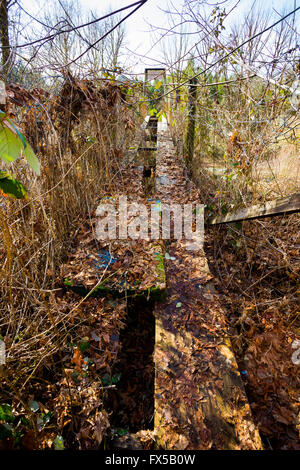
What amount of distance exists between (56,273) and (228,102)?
3562 mm

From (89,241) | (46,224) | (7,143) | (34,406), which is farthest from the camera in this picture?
(89,241)

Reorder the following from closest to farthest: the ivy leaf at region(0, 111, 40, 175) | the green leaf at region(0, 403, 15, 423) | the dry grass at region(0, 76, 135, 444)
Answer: the ivy leaf at region(0, 111, 40, 175), the green leaf at region(0, 403, 15, 423), the dry grass at region(0, 76, 135, 444)

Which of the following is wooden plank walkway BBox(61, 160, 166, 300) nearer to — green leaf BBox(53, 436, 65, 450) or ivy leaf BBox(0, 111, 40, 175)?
green leaf BBox(53, 436, 65, 450)

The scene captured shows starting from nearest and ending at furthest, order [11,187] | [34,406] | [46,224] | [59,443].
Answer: [11,187]
[59,443]
[34,406]
[46,224]

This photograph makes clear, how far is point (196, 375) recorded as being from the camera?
1.81 metres

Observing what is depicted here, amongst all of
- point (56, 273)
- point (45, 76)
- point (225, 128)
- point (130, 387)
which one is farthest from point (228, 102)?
point (130, 387)

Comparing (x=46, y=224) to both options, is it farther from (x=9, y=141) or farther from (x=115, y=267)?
(x=9, y=141)

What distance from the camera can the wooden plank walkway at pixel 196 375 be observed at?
1.49 meters

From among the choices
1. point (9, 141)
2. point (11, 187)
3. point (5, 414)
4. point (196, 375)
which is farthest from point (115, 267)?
point (9, 141)

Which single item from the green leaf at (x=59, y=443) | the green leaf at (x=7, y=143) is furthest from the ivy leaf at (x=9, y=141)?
the green leaf at (x=59, y=443)

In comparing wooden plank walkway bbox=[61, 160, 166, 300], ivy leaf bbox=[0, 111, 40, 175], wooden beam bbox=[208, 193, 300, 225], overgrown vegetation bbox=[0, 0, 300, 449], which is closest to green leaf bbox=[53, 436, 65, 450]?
overgrown vegetation bbox=[0, 0, 300, 449]

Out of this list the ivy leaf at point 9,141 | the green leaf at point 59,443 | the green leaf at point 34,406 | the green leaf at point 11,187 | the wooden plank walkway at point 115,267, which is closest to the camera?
the ivy leaf at point 9,141

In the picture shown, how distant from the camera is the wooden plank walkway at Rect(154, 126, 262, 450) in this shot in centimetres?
149

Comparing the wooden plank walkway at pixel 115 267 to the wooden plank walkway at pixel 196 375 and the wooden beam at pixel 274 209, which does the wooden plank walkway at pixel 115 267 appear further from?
the wooden beam at pixel 274 209
